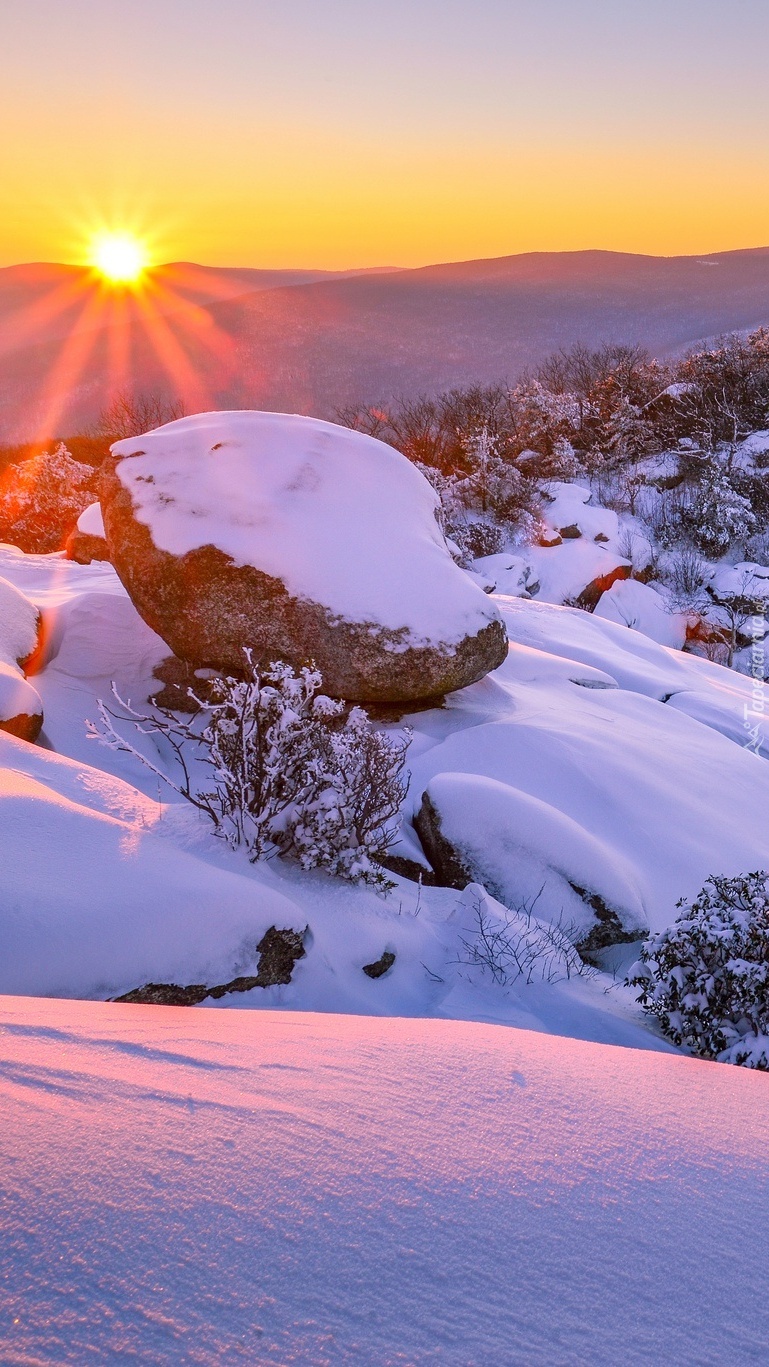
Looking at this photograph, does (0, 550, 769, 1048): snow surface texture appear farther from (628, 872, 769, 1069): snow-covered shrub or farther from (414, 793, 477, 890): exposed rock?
(628, 872, 769, 1069): snow-covered shrub

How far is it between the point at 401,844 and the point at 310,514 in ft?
9.51

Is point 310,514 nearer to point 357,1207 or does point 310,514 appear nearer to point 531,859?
point 531,859

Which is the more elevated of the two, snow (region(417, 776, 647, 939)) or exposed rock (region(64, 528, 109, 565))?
exposed rock (region(64, 528, 109, 565))

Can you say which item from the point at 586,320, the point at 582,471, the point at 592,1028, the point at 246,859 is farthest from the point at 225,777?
the point at 586,320

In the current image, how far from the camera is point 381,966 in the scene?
3836mm

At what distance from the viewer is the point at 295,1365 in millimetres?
1153

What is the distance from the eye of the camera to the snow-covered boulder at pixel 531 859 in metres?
4.75

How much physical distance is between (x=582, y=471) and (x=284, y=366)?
166ft

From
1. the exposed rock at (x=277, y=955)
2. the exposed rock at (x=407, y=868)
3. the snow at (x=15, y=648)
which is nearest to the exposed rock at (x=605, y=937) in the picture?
the exposed rock at (x=407, y=868)

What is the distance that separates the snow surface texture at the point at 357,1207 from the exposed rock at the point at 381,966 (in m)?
1.36

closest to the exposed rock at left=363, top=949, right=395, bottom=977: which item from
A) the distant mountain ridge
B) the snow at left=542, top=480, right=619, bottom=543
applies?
the snow at left=542, top=480, right=619, bottom=543

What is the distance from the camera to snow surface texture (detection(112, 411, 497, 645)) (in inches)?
251

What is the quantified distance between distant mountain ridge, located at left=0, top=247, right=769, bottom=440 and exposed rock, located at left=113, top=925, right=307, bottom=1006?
50.0 meters

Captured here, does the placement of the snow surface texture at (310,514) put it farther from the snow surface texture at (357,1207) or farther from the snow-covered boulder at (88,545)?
the snow surface texture at (357,1207)
